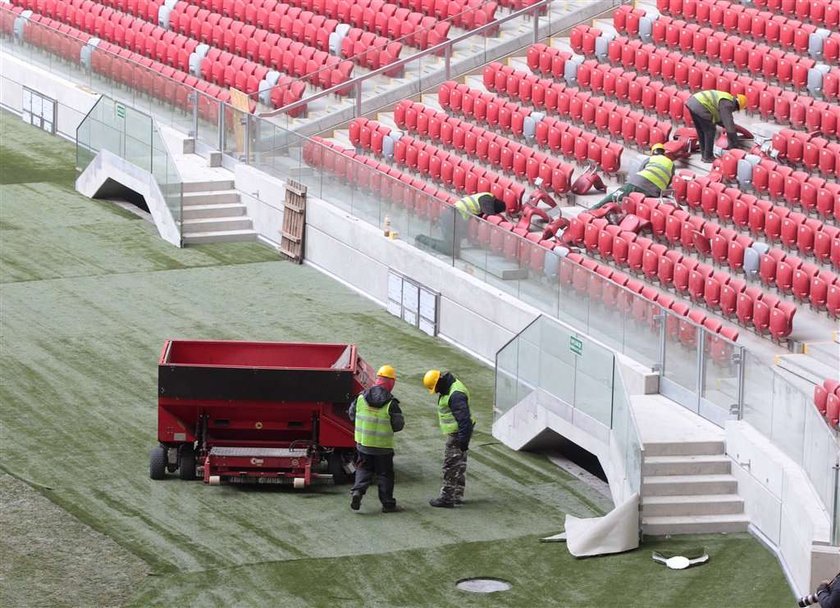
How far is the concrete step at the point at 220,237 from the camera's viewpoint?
98.4 feet

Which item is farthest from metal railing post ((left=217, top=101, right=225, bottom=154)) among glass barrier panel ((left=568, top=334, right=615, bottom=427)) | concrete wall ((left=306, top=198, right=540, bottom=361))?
glass barrier panel ((left=568, top=334, right=615, bottom=427))

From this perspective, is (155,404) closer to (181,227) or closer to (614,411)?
(614,411)

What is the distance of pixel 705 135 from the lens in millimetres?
28062

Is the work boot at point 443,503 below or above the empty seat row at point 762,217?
below

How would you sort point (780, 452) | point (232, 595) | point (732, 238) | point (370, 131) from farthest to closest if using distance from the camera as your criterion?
point (370, 131)
point (732, 238)
point (780, 452)
point (232, 595)

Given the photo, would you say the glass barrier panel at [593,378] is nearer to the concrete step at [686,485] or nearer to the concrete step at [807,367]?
the concrete step at [686,485]

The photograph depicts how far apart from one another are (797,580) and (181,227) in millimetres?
14385

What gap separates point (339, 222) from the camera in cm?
2841

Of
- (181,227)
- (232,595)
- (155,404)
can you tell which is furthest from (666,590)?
(181,227)

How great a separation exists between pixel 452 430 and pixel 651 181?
27.8ft

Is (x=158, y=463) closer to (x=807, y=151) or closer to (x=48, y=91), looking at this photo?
(x=807, y=151)

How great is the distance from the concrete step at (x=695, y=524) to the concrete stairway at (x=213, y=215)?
1260 centimetres

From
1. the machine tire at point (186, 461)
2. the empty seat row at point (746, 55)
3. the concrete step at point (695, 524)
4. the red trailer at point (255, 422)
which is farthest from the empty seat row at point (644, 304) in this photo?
the machine tire at point (186, 461)

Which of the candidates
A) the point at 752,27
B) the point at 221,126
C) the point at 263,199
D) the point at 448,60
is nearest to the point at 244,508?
the point at 263,199
